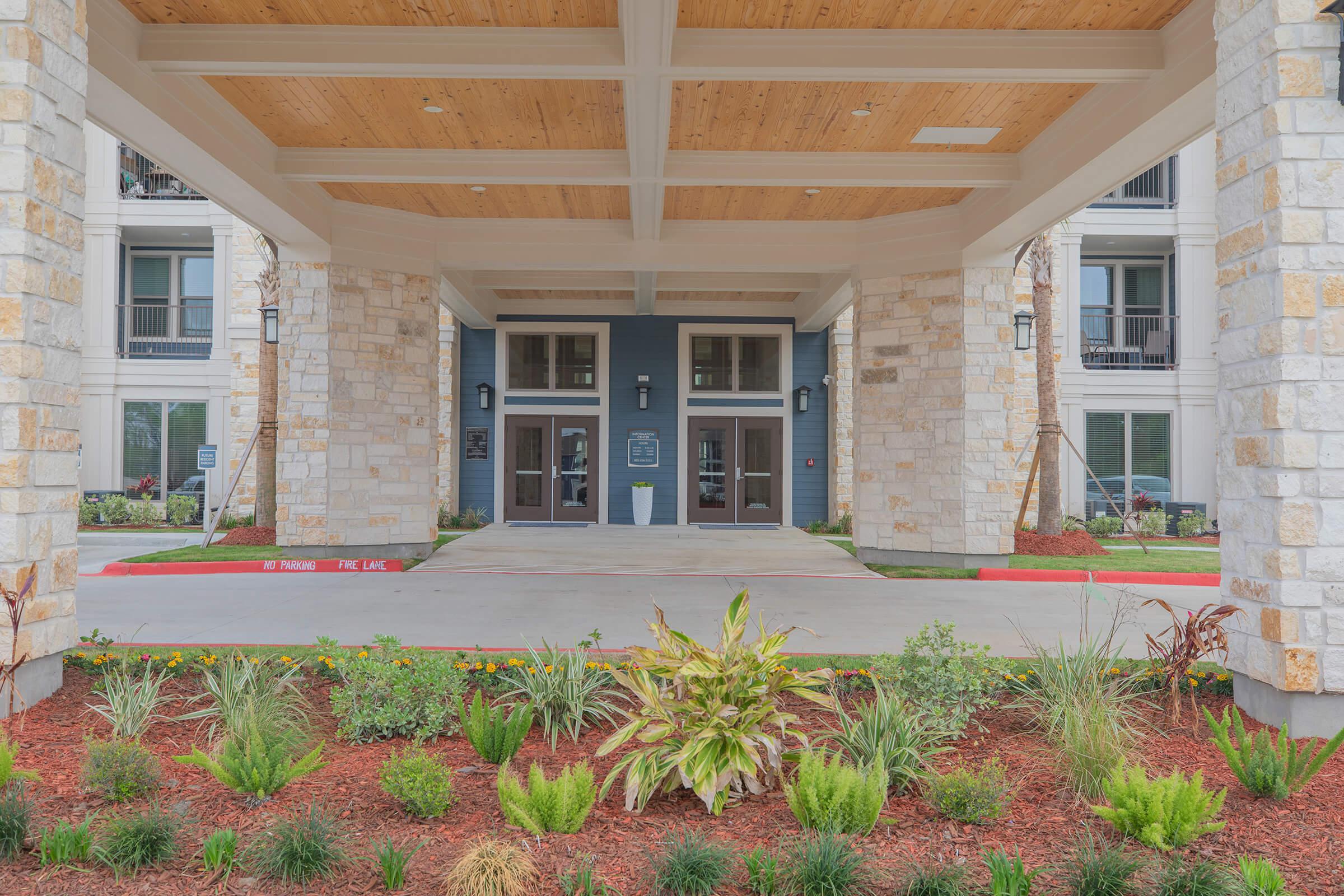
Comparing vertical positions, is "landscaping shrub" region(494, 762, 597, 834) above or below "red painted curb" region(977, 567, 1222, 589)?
above

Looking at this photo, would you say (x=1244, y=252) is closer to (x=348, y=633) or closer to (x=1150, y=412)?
(x=348, y=633)

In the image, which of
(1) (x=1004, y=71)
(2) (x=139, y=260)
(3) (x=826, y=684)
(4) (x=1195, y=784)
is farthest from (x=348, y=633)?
(2) (x=139, y=260)

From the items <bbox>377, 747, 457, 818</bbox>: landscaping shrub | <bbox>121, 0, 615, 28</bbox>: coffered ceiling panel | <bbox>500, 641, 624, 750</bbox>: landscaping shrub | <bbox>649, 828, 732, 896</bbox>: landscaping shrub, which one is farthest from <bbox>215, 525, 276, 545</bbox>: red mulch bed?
<bbox>649, 828, 732, 896</bbox>: landscaping shrub

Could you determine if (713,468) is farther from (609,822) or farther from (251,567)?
(609,822)

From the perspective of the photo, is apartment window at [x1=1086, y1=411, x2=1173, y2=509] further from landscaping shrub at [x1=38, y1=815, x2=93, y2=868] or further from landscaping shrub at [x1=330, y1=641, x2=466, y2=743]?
landscaping shrub at [x1=38, y1=815, x2=93, y2=868]

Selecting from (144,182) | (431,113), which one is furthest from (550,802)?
(144,182)

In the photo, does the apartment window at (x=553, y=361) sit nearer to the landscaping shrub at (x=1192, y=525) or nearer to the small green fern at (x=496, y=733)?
the landscaping shrub at (x=1192, y=525)

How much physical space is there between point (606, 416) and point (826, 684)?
12803 millimetres

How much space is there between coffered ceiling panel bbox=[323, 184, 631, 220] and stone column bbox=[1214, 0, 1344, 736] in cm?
664

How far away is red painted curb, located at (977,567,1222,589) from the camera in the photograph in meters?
9.38

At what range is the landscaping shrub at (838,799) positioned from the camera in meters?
2.73

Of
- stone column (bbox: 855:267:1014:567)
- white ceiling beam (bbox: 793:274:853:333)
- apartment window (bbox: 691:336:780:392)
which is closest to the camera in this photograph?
stone column (bbox: 855:267:1014:567)

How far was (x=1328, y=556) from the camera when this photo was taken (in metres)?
3.74

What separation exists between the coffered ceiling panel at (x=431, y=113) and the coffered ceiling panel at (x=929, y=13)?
1227 mm
